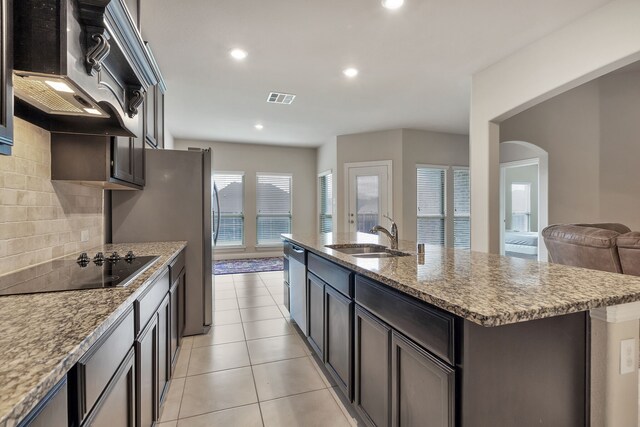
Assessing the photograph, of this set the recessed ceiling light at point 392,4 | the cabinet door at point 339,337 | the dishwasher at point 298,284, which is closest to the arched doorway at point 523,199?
the recessed ceiling light at point 392,4

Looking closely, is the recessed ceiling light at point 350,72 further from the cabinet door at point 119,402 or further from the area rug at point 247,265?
the area rug at point 247,265

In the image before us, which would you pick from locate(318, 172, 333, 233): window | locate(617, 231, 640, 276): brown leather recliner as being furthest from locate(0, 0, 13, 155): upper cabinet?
locate(318, 172, 333, 233): window

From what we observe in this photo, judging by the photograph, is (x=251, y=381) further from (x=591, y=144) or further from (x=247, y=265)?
(x=591, y=144)

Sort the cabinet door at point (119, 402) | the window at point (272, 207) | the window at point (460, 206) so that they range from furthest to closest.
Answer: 1. the window at point (272, 207)
2. the window at point (460, 206)
3. the cabinet door at point (119, 402)

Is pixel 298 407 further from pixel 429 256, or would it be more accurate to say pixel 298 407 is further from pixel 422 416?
pixel 429 256

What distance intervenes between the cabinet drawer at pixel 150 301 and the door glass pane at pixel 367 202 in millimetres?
4787

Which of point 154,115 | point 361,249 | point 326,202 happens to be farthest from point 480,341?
point 326,202

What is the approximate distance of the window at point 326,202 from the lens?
7.14 metres

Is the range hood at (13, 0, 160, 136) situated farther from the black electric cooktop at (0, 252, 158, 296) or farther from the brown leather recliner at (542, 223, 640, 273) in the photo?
the brown leather recliner at (542, 223, 640, 273)

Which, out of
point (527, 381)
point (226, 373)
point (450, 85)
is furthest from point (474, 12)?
point (226, 373)

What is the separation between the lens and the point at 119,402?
1108 millimetres

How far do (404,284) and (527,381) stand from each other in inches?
20.0

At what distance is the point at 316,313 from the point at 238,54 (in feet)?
8.47

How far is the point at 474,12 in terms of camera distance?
7.91 feet
